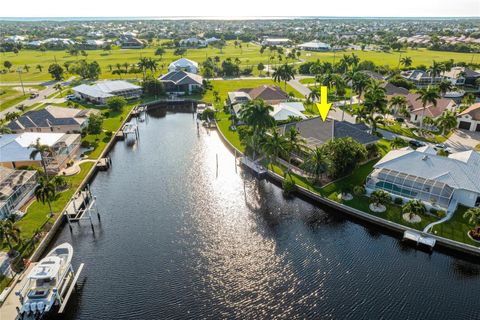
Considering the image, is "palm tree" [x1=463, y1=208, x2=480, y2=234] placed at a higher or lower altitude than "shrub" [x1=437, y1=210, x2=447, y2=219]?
higher

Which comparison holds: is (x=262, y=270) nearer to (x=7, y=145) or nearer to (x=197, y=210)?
(x=197, y=210)

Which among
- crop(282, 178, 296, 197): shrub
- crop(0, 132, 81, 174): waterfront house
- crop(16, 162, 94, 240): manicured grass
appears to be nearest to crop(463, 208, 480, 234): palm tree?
crop(282, 178, 296, 197): shrub

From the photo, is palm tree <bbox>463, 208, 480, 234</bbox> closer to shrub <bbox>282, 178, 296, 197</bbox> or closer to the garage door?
shrub <bbox>282, 178, 296, 197</bbox>

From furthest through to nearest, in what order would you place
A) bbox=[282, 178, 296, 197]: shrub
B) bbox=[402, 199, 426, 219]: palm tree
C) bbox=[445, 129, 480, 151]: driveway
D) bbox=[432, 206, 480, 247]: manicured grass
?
bbox=[445, 129, 480, 151]: driveway
bbox=[282, 178, 296, 197]: shrub
bbox=[402, 199, 426, 219]: palm tree
bbox=[432, 206, 480, 247]: manicured grass

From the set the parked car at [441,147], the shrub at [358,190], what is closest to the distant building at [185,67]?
the parked car at [441,147]

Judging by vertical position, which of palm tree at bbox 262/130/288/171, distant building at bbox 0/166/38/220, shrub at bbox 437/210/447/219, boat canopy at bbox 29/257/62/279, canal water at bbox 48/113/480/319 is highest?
palm tree at bbox 262/130/288/171

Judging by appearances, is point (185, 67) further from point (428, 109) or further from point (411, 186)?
point (411, 186)

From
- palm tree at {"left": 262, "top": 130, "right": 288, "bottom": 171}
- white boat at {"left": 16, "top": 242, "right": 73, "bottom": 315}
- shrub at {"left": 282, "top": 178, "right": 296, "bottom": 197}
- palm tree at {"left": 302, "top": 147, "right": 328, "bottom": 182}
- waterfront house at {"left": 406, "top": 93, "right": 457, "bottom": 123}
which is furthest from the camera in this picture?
waterfront house at {"left": 406, "top": 93, "right": 457, "bottom": 123}

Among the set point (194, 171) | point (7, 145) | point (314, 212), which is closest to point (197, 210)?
point (194, 171)
